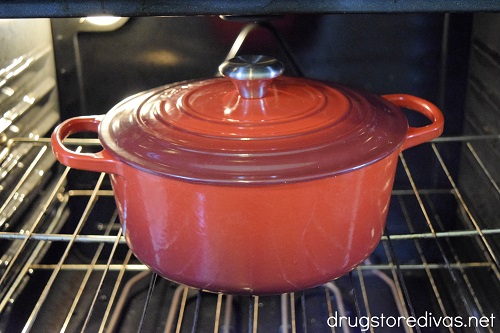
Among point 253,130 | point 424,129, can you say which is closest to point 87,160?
point 253,130

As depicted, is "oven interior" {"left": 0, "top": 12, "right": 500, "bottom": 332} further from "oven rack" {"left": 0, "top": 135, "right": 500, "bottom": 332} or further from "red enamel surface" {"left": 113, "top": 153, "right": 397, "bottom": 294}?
"red enamel surface" {"left": 113, "top": 153, "right": 397, "bottom": 294}

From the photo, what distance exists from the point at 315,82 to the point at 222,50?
Result: 0.27m

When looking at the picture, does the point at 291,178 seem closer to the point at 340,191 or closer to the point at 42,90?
the point at 340,191

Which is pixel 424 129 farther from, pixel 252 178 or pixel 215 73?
pixel 215 73

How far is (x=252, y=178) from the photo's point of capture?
0.53m

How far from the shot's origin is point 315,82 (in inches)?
30.0

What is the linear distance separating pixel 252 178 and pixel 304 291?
439 millimetres

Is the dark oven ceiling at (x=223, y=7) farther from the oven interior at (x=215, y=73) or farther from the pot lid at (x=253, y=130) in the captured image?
the oven interior at (x=215, y=73)

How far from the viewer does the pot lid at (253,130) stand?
55 cm

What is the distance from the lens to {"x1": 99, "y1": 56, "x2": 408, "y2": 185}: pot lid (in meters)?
0.55

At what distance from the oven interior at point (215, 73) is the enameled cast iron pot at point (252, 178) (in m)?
0.22

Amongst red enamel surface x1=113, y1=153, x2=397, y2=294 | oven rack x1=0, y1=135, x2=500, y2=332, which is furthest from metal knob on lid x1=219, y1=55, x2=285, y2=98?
oven rack x1=0, y1=135, x2=500, y2=332

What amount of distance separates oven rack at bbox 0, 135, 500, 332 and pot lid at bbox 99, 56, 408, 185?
24cm

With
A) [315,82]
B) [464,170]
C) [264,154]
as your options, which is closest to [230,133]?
[264,154]
